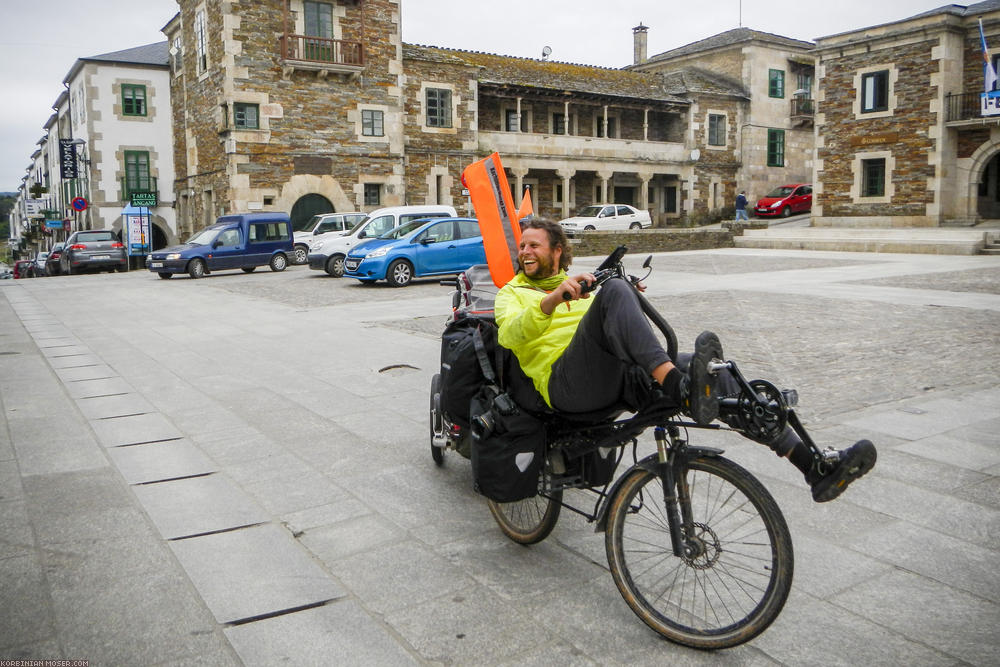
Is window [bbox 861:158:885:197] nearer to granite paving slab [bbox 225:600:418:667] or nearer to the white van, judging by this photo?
the white van

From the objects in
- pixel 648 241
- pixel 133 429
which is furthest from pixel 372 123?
pixel 133 429

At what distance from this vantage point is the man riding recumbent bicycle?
107 inches

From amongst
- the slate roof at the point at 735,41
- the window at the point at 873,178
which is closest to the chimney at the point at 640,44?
the slate roof at the point at 735,41

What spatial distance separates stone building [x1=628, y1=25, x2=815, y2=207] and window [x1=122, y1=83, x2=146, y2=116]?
85.9ft

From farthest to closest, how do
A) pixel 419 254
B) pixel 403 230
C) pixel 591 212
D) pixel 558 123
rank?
1. pixel 558 123
2. pixel 591 212
3. pixel 403 230
4. pixel 419 254

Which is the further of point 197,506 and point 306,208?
point 306,208

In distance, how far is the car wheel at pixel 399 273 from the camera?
57.4ft

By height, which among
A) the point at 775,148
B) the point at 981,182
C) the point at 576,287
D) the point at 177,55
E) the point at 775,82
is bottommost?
the point at 576,287

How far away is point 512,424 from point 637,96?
125 ft

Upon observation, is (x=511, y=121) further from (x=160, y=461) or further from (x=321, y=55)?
(x=160, y=461)

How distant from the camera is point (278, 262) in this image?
23516 millimetres

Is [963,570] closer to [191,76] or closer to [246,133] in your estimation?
[246,133]

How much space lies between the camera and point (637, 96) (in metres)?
39.0

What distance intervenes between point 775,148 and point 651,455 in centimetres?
4450
